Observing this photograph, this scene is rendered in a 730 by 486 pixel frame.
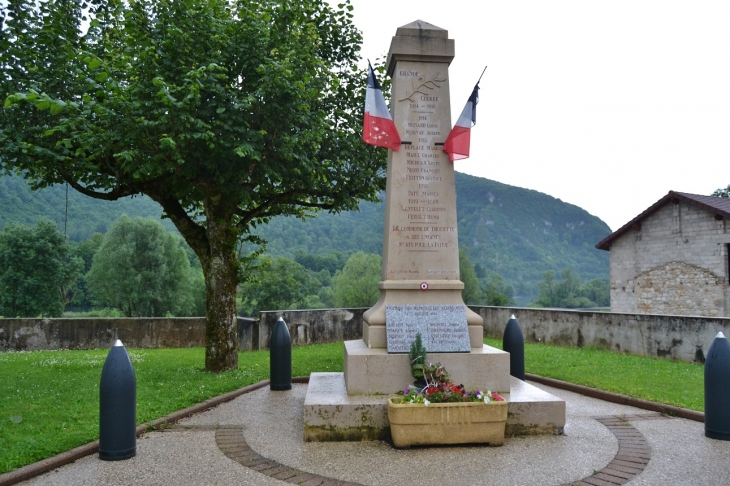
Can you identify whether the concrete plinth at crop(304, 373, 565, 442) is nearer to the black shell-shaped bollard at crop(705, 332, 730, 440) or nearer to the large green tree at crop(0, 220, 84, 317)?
the black shell-shaped bollard at crop(705, 332, 730, 440)

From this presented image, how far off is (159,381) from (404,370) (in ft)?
15.6

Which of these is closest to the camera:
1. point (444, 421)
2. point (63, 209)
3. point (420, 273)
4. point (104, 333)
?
point (444, 421)

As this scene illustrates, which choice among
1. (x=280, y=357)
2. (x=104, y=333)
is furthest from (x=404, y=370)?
(x=104, y=333)

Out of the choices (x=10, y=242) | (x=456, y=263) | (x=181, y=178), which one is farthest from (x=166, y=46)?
(x=10, y=242)

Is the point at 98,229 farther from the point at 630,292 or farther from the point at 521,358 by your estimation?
the point at 521,358

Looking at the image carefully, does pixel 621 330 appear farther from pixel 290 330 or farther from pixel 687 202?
pixel 687 202

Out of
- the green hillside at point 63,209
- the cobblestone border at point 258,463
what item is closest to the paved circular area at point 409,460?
the cobblestone border at point 258,463

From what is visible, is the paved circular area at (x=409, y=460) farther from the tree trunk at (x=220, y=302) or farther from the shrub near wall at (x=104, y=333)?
the shrub near wall at (x=104, y=333)

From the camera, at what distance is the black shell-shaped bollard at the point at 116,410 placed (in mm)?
5074

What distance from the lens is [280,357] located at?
8570 mm

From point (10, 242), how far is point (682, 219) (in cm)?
4017

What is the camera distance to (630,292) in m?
27.4

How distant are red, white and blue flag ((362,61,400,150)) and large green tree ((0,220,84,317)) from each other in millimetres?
38596

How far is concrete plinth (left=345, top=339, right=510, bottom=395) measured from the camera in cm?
636
